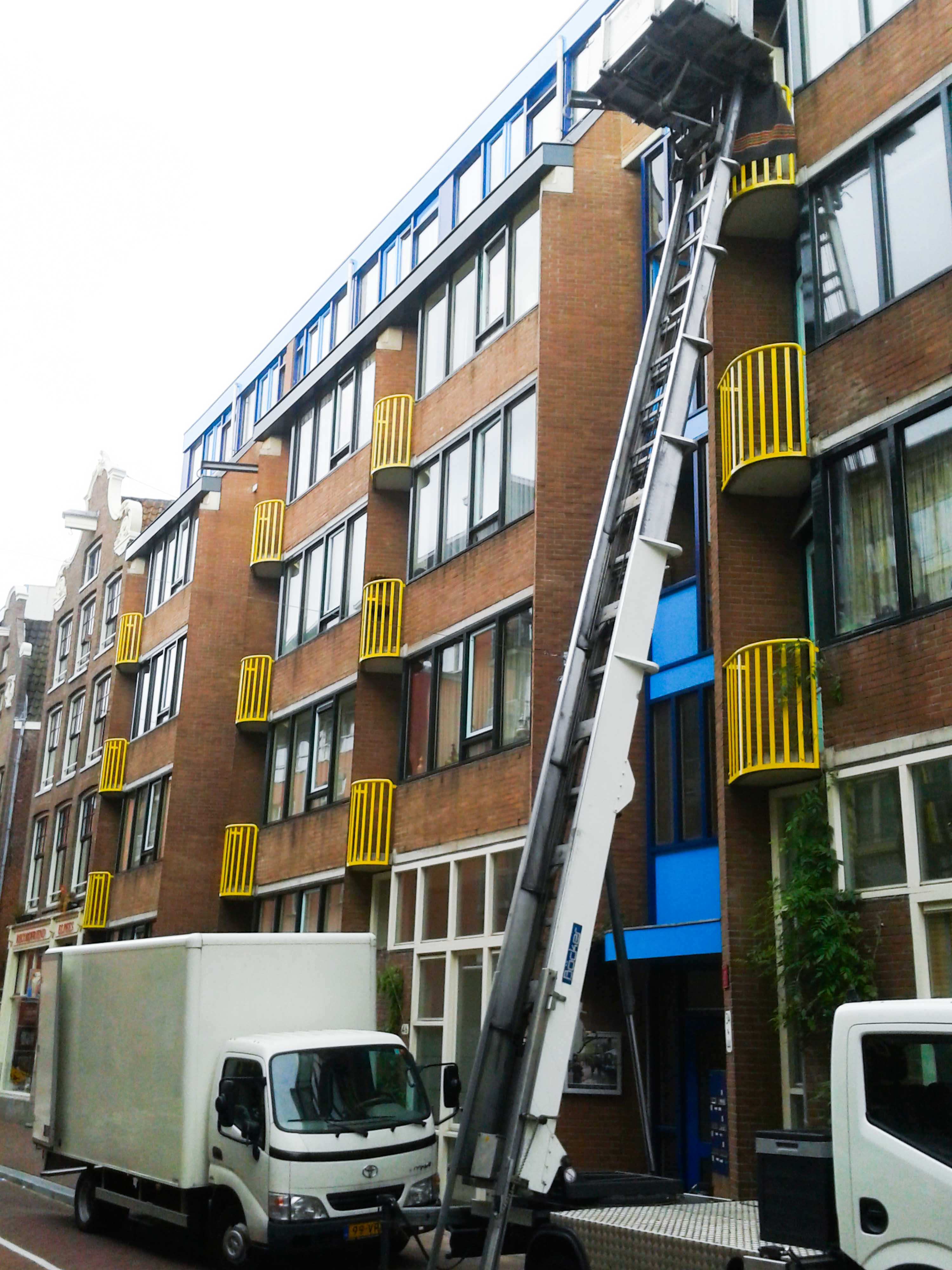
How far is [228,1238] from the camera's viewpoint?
12398 mm

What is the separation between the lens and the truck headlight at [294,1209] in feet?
38.6

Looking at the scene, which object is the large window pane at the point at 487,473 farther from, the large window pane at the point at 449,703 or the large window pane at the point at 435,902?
the large window pane at the point at 435,902

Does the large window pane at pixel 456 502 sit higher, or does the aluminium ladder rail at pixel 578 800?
the large window pane at pixel 456 502

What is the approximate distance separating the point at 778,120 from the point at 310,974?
371 inches

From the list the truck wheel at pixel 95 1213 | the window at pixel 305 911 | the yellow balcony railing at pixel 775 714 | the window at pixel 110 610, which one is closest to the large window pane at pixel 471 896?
the window at pixel 305 911

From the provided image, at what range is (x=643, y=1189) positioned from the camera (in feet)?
29.7

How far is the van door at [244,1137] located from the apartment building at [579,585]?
4362 mm

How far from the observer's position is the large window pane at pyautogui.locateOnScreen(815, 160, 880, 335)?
45.5ft

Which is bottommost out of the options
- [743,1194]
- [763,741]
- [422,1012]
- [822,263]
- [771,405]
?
[743,1194]

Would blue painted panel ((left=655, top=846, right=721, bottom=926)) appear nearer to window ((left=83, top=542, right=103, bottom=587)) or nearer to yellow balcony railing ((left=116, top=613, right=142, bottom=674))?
yellow balcony railing ((left=116, top=613, right=142, bottom=674))

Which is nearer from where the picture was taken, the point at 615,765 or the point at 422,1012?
the point at 615,765

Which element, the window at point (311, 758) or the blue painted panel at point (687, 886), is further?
the window at point (311, 758)

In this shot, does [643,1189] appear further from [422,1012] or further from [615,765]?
[422,1012]

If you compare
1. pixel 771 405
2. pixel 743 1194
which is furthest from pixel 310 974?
pixel 771 405
